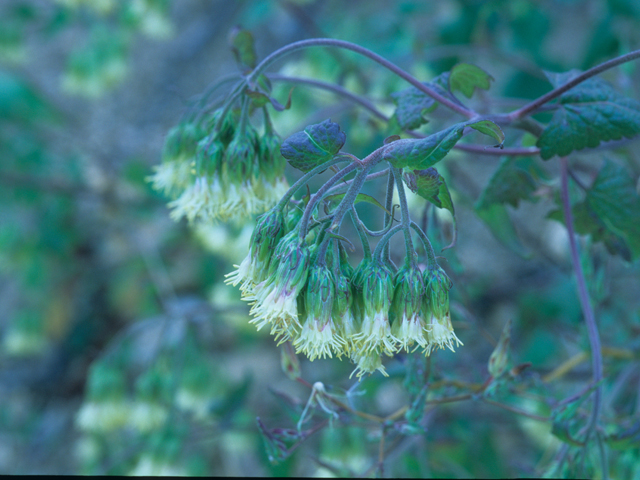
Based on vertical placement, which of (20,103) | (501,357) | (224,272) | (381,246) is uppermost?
(20,103)

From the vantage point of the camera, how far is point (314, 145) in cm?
51

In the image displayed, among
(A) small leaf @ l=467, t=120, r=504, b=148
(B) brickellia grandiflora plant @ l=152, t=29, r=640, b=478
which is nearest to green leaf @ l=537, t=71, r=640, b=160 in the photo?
(B) brickellia grandiflora plant @ l=152, t=29, r=640, b=478

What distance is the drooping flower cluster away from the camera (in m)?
0.65

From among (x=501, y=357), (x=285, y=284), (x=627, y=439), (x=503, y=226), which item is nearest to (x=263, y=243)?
(x=285, y=284)

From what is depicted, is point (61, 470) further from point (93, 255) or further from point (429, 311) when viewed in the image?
point (429, 311)

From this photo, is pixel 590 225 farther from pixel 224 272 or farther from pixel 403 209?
pixel 224 272

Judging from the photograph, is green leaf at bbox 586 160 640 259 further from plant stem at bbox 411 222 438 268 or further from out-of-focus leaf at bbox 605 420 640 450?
plant stem at bbox 411 222 438 268

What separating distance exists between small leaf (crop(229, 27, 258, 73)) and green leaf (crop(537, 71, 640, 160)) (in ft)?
1.46

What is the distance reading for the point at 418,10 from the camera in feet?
5.94

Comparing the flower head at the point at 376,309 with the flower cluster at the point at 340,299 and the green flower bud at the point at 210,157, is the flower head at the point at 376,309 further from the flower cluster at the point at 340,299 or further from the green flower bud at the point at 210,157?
the green flower bud at the point at 210,157

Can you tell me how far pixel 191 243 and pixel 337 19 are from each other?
1.20 m

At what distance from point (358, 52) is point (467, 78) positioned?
20cm

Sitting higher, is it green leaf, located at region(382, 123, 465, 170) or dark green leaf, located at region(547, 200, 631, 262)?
dark green leaf, located at region(547, 200, 631, 262)

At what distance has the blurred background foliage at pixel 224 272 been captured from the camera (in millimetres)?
1105
